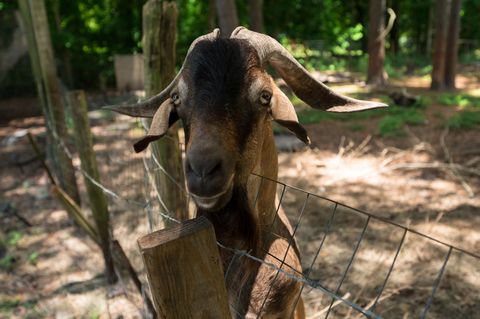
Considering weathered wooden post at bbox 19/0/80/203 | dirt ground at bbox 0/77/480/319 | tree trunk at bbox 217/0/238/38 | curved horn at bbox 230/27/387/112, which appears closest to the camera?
curved horn at bbox 230/27/387/112

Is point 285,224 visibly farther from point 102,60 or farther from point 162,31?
point 102,60

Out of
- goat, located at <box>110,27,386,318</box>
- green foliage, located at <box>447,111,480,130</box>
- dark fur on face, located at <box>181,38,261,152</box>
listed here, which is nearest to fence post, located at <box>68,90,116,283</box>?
goat, located at <box>110,27,386,318</box>

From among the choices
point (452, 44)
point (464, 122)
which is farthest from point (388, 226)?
point (452, 44)

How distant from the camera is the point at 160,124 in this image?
193 cm

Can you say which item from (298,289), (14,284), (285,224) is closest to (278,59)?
(285,224)

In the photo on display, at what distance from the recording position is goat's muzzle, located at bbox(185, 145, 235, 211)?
5.12 feet

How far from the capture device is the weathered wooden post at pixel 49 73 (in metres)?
5.14

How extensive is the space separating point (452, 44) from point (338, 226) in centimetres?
931

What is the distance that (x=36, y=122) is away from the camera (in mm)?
11031

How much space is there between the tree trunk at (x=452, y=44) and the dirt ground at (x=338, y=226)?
4.40m

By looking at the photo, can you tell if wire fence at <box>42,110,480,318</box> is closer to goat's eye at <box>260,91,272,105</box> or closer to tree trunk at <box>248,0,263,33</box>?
goat's eye at <box>260,91,272,105</box>

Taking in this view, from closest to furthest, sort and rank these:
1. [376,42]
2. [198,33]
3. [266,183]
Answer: [266,183]
[376,42]
[198,33]

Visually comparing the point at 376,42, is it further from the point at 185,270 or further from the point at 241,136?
the point at 185,270

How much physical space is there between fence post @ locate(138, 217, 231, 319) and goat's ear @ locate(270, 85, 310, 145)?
74 centimetres
